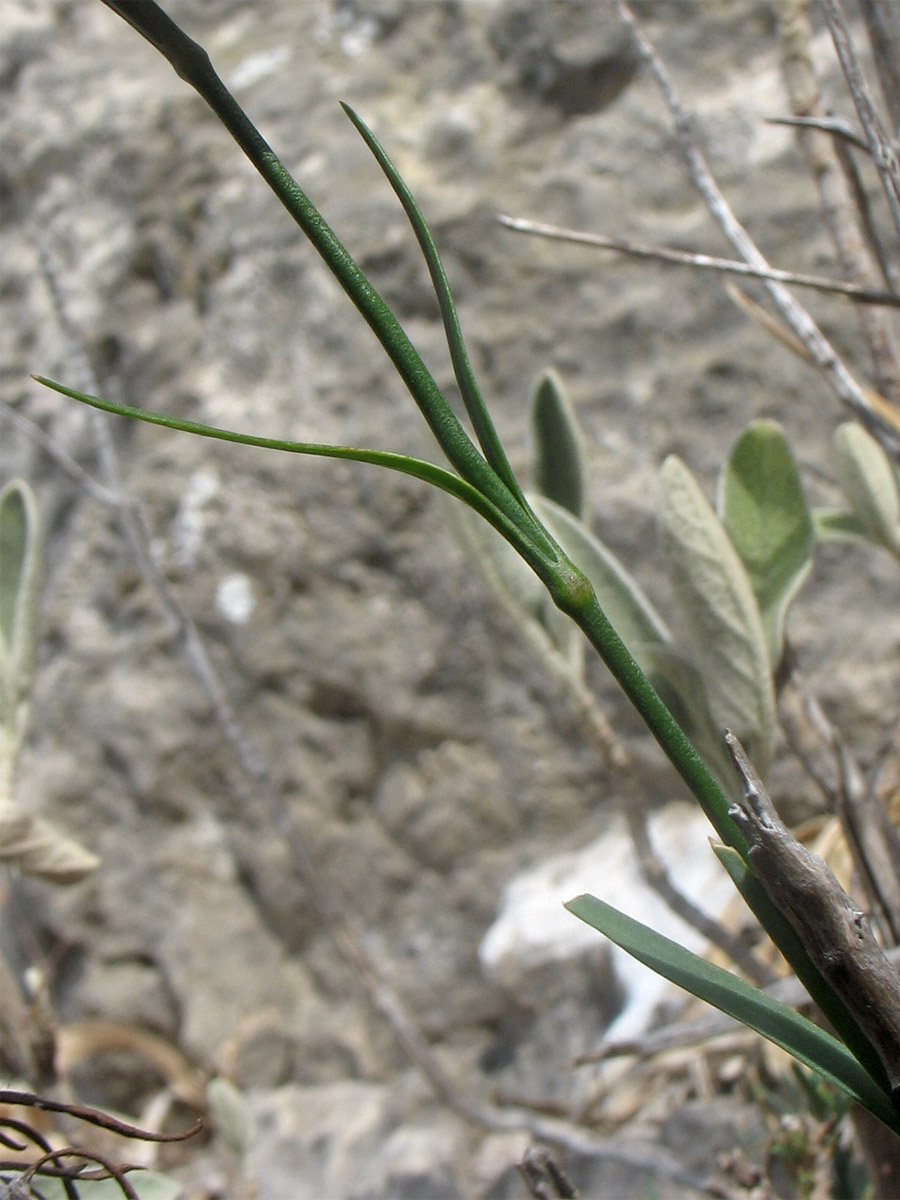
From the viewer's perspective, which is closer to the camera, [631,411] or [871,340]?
[871,340]

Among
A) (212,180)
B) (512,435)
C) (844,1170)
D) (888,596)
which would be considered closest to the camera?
(844,1170)

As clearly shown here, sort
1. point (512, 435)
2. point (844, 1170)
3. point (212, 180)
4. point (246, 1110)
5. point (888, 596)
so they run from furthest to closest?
point (212, 180) < point (512, 435) < point (888, 596) < point (246, 1110) < point (844, 1170)

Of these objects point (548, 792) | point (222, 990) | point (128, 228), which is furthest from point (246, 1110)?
point (128, 228)

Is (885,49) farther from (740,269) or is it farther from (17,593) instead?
(17,593)

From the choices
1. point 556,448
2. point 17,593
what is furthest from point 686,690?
point 17,593

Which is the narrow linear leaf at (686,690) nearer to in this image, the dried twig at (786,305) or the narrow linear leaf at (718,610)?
the narrow linear leaf at (718,610)

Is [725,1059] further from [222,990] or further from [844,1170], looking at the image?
[222,990]

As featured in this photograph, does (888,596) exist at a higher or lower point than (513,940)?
higher
